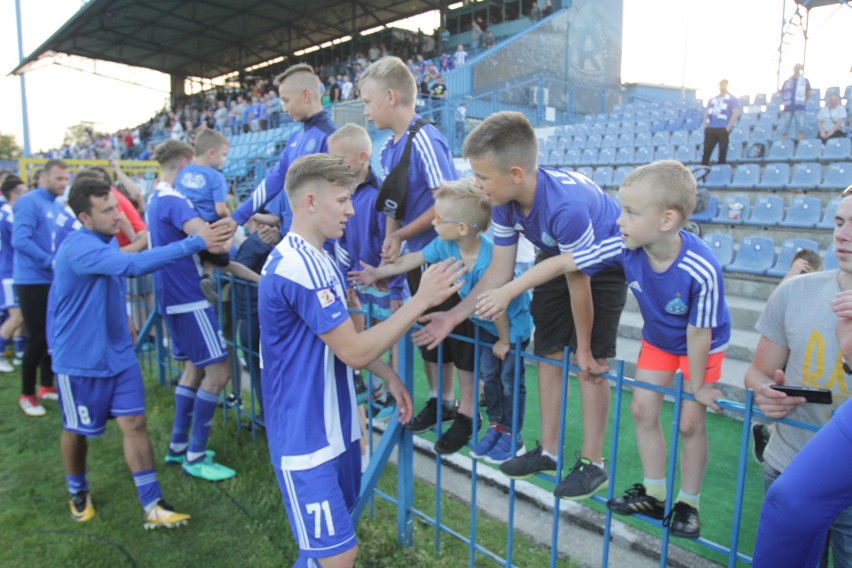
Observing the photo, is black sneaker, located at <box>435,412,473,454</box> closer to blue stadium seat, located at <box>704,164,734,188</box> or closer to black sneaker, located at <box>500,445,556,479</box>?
black sneaker, located at <box>500,445,556,479</box>

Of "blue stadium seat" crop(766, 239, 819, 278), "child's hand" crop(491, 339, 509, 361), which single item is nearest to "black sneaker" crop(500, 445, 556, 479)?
"child's hand" crop(491, 339, 509, 361)

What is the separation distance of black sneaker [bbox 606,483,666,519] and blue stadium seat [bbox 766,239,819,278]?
5.12m

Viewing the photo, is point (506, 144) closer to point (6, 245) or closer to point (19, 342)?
point (6, 245)

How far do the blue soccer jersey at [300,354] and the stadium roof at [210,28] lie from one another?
86.4ft

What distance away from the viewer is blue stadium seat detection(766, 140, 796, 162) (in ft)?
31.6

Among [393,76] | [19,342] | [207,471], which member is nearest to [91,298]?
[207,471]

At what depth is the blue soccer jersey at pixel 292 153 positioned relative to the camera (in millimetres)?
4066

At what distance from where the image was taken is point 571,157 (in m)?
12.4

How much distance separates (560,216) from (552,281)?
0.40 meters

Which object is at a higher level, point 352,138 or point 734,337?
point 352,138

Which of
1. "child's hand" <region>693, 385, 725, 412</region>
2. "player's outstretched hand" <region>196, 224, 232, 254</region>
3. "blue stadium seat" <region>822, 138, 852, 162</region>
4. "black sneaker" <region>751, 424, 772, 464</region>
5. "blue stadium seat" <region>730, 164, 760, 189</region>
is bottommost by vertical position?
"black sneaker" <region>751, 424, 772, 464</region>

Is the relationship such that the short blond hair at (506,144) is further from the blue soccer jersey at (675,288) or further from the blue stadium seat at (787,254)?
the blue stadium seat at (787,254)

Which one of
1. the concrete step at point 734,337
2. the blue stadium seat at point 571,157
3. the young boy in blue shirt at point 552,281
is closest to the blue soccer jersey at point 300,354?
Answer: the young boy in blue shirt at point 552,281

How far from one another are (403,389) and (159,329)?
4087 millimetres
